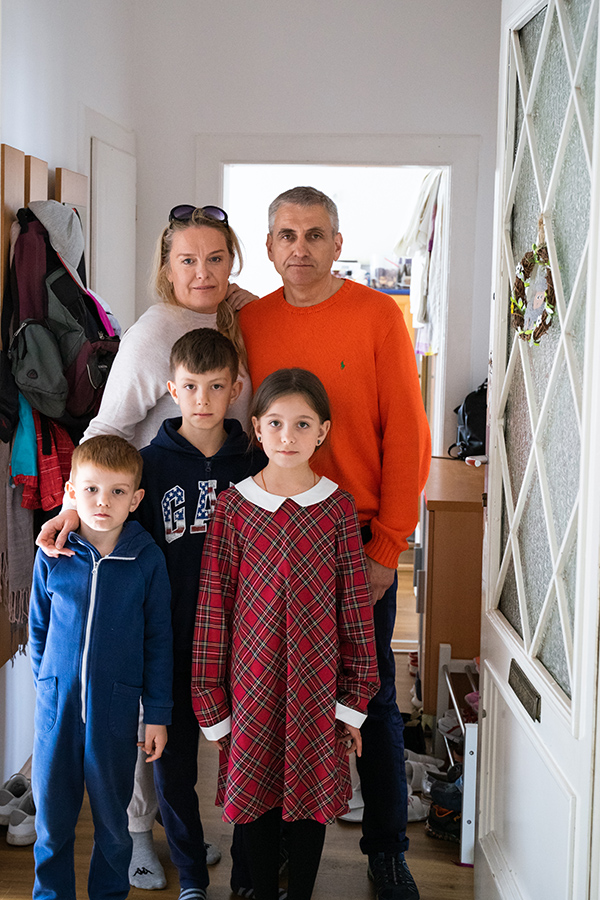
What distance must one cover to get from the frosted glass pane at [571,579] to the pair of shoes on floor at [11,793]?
5.23ft

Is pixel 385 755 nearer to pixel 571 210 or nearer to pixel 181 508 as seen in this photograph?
pixel 181 508

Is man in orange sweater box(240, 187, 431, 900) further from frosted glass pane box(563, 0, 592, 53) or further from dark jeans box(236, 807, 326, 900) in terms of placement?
frosted glass pane box(563, 0, 592, 53)

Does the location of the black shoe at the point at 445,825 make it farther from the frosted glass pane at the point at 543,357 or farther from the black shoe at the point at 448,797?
the frosted glass pane at the point at 543,357

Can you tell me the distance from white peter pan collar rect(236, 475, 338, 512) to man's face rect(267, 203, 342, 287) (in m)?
0.46

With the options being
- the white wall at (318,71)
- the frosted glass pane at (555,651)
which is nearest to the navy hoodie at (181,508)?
the frosted glass pane at (555,651)

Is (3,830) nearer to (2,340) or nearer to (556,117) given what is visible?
(2,340)

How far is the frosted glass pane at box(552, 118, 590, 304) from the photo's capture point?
1266 millimetres

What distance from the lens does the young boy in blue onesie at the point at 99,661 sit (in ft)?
5.20

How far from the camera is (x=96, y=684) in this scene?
5.19 feet

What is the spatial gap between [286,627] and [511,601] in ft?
1.63

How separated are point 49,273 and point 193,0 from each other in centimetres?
175

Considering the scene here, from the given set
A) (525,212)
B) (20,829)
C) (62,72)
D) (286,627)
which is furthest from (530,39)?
(20,829)

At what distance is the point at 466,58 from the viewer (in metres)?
3.25

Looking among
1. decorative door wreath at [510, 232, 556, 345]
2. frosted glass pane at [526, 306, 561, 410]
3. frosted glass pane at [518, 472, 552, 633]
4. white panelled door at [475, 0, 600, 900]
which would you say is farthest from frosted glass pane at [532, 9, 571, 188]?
frosted glass pane at [518, 472, 552, 633]
